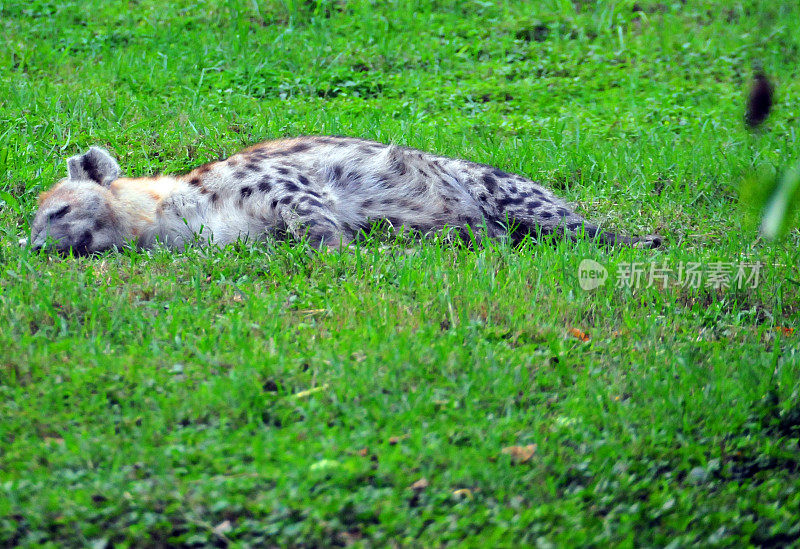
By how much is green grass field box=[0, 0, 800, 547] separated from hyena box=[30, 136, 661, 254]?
0.32 metres

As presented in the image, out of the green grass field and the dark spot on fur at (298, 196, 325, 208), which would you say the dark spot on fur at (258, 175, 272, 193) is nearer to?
the dark spot on fur at (298, 196, 325, 208)

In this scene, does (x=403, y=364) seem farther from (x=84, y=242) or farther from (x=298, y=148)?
(x=298, y=148)

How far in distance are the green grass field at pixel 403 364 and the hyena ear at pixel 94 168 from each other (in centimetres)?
→ 48

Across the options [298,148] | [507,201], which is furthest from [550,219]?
[298,148]

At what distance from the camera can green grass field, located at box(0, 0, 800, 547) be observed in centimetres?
279

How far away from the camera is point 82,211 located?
227 inches

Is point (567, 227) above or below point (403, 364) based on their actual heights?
below

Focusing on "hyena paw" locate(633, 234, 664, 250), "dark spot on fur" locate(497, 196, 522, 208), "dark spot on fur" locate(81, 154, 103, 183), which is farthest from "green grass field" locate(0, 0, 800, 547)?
"dark spot on fur" locate(497, 196, 522, 208)

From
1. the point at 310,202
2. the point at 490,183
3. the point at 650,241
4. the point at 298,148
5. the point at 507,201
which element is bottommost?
the point at 650,241

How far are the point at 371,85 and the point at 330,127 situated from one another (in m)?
1.66

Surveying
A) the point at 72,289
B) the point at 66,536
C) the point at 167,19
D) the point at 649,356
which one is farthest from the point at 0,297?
the point at 167,19

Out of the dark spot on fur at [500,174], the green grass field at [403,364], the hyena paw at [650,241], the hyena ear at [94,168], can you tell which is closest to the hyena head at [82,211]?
the hyena ear at [94,168]

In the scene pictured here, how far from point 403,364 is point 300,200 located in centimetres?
253

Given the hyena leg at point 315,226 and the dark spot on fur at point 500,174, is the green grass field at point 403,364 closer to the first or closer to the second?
the hyena leg at point 315,226
